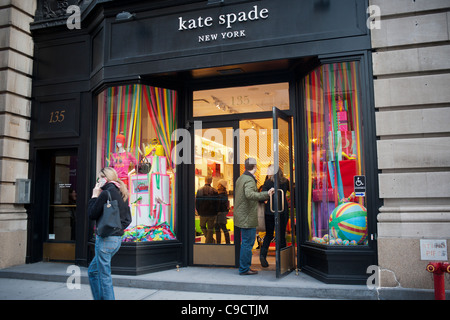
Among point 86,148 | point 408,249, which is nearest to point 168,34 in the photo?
point 86,148

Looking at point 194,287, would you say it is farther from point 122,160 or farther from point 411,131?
point 411,131

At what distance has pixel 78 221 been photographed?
842cm

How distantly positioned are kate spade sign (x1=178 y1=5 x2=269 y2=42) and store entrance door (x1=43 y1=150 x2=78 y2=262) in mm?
3915

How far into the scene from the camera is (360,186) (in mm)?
6457

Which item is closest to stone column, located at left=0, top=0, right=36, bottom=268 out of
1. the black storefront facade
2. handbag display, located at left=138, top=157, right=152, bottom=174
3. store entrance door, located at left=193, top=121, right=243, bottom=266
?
the black storefront facade

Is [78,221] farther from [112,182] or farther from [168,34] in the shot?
[168,34]

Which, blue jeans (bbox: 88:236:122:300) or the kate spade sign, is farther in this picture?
the kate spade sign

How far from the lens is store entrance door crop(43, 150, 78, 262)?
892 centimetres

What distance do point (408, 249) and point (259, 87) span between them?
403cm

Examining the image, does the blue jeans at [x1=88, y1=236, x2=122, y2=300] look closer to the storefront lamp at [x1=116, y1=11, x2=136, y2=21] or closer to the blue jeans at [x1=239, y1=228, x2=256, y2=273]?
the blue jeans at [x1=239, y1=228, x2=256, y2=273]

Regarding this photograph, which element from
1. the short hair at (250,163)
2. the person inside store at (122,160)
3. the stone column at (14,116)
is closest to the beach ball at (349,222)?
the short hair at (250,163)

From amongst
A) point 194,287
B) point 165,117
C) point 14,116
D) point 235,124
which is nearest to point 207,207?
point 235,124

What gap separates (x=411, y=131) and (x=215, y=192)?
12.5 ft

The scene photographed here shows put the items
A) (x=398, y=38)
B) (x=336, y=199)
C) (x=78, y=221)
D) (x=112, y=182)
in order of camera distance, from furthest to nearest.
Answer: (x=78, y=221) → (x=336, y=199) → (x=398, y=38) → (x=112, y=182)
